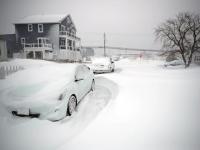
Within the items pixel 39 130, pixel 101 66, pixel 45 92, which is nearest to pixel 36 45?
pixel 101 66

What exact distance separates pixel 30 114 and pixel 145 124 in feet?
9.42

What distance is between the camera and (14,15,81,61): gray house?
95.4 feet

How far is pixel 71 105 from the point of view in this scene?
14.7 ft

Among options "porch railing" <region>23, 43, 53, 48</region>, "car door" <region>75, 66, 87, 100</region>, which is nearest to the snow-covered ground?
"car door" <region>75, 66, 87, 100</region>

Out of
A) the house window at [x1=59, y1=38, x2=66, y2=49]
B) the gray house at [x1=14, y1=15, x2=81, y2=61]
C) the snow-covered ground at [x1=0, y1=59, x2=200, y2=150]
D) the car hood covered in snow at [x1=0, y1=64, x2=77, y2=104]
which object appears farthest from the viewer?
the house window at [x1=59, y1=38, x2=66, y2=49]

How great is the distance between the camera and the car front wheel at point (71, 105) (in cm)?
436

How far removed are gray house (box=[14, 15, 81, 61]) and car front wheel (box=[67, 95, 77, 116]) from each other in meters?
25.0

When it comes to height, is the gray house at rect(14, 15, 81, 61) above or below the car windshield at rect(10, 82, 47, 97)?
above

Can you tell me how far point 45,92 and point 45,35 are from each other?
93.2 ft

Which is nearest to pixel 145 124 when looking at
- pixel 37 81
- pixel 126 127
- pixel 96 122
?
pixel 126 127

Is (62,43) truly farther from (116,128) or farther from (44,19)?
(116,128)

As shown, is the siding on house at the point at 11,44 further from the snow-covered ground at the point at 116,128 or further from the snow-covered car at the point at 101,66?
the snow-covered ground at the point at 116,128

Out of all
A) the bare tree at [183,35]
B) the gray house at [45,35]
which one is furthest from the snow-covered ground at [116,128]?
the gray house at [45,35]

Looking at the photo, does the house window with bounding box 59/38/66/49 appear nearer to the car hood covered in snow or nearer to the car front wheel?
the car hood covered in snow
